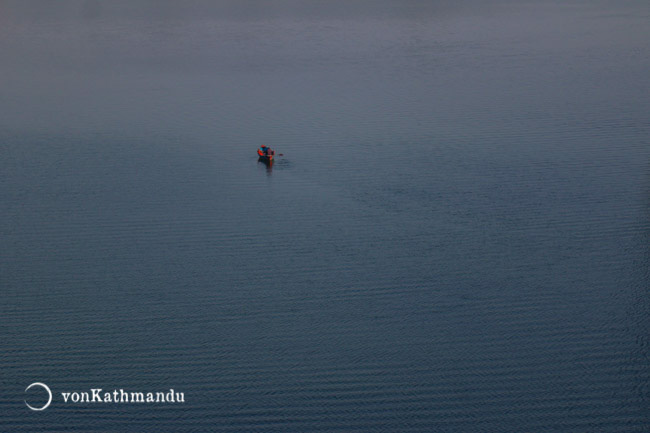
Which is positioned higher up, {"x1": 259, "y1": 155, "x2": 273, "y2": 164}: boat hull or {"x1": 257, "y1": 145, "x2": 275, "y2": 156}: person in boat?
{"x1": 257, "y1": 145, "x2": 275, "y2": 156}: person in boat

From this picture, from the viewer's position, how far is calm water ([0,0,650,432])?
7234 mm

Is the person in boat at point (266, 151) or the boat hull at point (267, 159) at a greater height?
the person in boat at point (266, 151)

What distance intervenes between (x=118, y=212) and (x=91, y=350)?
3676 millimetres

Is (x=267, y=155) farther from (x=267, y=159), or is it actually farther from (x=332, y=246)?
(x=332, y=246)

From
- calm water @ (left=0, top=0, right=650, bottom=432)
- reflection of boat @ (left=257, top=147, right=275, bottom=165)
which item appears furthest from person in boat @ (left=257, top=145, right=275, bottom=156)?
calm water @ (left=0, top=0, right=650, bottom=432)

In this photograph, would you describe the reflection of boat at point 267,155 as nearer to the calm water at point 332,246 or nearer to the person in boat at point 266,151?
the person in boat at point 266,151

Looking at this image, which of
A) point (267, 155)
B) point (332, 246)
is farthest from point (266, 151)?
point (332, 246)

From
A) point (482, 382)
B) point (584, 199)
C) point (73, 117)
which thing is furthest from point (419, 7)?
point (482, 382)

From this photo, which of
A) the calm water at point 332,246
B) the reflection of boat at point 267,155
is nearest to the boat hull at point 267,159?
the reflection of boat at point 267,155

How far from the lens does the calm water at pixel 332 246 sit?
7234 millimetres

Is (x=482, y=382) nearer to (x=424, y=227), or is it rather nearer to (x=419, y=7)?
(x=424, y=227)

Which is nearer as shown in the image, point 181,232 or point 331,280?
point 331,280

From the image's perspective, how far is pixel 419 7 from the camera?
100 feet

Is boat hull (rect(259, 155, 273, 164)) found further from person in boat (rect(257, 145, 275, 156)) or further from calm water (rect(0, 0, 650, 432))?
calm water (rect(0, 0, 650, 432))
